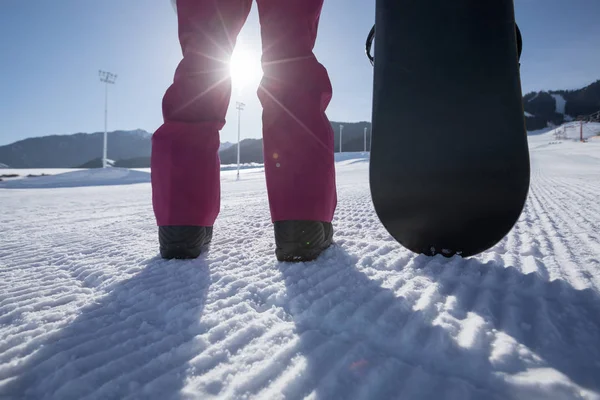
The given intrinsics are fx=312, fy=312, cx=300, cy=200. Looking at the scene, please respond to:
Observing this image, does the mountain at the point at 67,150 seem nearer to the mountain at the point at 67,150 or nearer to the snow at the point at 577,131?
Result: the mountain at the point at 67,150

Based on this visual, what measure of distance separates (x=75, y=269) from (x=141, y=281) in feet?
0.66

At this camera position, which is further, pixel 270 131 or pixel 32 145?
pixel 32 145

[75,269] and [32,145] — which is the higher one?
[32,145]

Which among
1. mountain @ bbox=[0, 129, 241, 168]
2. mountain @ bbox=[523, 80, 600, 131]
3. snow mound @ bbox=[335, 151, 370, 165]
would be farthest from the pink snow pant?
mountain @ bbox=[0, 129, 241, 168]

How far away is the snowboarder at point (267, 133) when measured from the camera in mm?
671

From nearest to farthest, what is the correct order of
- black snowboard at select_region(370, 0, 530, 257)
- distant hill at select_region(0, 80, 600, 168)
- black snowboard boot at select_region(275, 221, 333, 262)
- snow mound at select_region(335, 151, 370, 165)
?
black snowboard at select_region(370, 0, 530, 257)
black snowboard boot at select_region(275, 221, 333, 262)
snow mound at select_region(335, 151, 370, 165)
distant hill at select_region(0, 80, 600, 168)

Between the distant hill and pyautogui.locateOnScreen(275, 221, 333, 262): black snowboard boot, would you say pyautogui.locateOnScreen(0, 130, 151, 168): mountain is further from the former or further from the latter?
pyautogui.locateOnScreen(275, 221, 333, 262): black snowboard boot

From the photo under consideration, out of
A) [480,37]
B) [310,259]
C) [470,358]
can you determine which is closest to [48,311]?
[310,259]

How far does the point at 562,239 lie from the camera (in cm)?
71

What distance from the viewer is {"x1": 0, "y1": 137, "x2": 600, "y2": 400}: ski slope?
0.91 ft

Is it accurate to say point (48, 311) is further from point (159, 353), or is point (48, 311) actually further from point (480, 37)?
point (480, 37)

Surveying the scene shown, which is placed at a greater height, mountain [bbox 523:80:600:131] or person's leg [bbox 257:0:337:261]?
mountain [bbox 523:80:600:131]

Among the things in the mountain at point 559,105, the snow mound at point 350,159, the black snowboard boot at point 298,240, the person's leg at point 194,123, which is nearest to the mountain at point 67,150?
the snow mound at point 350,159

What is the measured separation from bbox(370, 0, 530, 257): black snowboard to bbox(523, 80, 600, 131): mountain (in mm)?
44377
